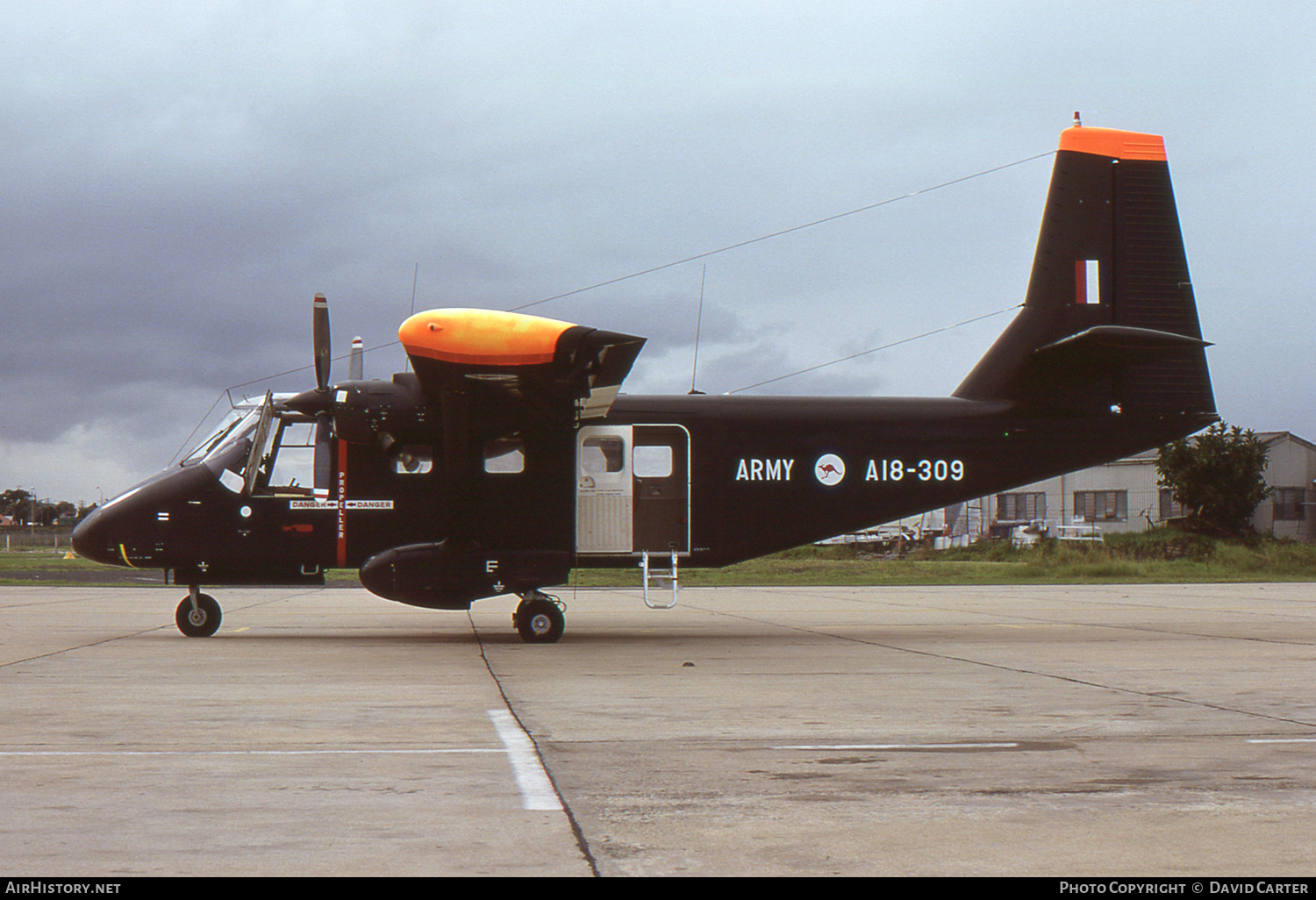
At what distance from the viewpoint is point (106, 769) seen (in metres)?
5.75

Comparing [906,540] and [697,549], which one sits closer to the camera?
[697,549]

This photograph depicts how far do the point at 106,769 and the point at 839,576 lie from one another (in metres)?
31.0

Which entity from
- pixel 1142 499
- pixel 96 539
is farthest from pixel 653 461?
pixel 1142 499

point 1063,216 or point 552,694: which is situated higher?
point 1063,216

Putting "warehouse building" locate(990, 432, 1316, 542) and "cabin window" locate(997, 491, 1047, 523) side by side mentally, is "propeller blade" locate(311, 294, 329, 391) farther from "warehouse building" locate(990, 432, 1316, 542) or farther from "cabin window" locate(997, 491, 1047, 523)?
"cabin window" locate(997, 491, 1047, 523)

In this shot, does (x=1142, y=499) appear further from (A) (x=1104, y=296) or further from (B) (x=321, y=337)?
(B) (x=321, y=337)

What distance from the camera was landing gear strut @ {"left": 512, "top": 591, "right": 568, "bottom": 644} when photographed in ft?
44.0

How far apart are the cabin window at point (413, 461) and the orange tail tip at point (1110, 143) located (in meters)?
9.25

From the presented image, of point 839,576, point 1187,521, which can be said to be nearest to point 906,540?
point 1187,521

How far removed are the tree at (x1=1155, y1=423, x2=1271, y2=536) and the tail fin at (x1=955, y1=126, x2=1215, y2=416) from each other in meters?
34.3

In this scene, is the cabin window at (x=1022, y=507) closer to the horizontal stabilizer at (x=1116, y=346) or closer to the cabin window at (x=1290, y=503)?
the cabin window at (x=1290, y=503)

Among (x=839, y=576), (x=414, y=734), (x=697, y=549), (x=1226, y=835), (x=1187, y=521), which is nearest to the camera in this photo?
(x=1226, y=835)

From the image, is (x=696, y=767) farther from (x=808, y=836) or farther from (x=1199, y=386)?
(x=1199, y=386)

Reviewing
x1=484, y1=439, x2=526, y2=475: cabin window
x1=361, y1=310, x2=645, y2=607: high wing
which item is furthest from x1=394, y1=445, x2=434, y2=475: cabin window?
x1=484, y1=439, x2=526, y2=475: cabin window
